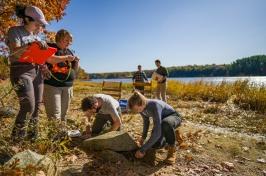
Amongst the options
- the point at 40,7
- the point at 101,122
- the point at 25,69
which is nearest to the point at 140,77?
the point at 40,7

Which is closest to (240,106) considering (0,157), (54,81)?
(54,81)

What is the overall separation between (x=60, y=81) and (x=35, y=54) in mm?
794

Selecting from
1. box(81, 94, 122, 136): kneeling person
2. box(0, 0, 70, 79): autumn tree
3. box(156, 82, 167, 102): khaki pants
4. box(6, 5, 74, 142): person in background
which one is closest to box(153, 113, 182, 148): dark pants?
box(81, 94, 122, 136): kneeling person

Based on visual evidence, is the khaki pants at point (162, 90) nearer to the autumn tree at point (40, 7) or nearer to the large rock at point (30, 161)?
the autumn tree at point (40, 7)

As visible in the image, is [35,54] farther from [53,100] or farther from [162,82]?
[162,82]

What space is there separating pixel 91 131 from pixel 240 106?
347 inches

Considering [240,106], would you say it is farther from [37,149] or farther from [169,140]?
[37,149]

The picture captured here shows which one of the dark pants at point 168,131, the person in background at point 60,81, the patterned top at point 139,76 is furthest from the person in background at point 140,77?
the dark pants at point 168,131

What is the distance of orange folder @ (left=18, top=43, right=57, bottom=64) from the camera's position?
4473 mm

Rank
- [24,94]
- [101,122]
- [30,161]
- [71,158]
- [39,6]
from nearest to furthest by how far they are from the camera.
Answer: [30,161] → [24,94] → [71,158] → [101,122] → [39,6]

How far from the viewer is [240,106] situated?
13.2 m

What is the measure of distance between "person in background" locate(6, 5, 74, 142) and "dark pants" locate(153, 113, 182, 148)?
190 cm

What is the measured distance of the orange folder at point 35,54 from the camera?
4.47 metres

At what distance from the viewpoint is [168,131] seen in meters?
5.08
